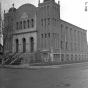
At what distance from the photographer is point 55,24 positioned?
37375mm

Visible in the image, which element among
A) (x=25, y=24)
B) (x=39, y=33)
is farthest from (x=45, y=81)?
(x=25, y=24)

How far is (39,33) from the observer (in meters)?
37.4

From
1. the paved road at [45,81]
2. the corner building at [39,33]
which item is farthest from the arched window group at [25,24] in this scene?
the paved road at [45,81]

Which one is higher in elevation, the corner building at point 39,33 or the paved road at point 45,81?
the corner building at point 39,33

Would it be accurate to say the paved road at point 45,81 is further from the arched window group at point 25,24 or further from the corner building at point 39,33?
the arched window group at point 25,24

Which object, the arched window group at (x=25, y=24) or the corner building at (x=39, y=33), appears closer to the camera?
the corner building at (x=39, y=33)

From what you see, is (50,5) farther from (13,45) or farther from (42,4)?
(13,45)

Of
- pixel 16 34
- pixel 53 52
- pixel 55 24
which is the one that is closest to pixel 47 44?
pixel 53 52

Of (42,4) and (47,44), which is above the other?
(42,4)

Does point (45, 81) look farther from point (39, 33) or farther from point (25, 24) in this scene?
point (25, 24)

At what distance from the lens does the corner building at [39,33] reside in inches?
1398

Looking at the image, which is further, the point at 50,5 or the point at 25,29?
the point at 25,29

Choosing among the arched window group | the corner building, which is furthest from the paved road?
the arched window group

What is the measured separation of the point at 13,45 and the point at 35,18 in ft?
32.7
